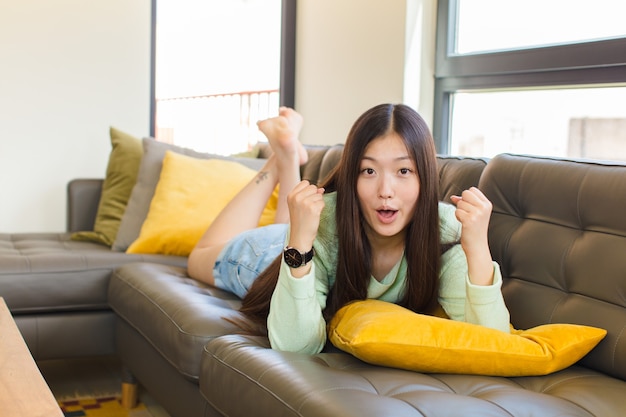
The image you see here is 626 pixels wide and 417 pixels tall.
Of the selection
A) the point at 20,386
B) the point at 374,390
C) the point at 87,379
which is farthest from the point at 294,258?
the point at 87,379

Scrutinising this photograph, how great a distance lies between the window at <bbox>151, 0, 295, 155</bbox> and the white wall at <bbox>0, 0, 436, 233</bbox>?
577 millimetres

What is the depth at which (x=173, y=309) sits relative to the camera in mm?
2371

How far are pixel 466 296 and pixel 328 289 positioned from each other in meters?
0.35

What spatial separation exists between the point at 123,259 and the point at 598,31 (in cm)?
190

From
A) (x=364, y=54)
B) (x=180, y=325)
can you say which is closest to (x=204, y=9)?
(x=364, y=54)

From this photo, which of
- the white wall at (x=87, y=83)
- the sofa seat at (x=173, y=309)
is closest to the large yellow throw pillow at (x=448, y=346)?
the sofa seat at (x=173, y=309)

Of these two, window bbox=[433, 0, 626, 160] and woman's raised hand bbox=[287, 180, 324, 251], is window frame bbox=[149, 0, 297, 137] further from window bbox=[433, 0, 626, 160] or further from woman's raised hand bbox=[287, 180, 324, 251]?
woman's raised hand bbox=[287, 180, 324, 251]

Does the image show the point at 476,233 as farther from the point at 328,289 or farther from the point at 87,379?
the point at 87,379

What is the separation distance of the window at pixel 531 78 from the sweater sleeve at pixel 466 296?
1220 millimetres

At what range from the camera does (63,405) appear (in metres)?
2.90

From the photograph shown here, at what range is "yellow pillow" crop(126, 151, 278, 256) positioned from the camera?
3.30m

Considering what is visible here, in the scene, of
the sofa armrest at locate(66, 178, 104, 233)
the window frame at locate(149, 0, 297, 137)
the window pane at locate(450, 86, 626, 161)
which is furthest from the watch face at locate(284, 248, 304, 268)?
the window frame at locate(149, 0, 297, 137)

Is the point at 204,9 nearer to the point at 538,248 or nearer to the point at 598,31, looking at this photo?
the point at 598,31

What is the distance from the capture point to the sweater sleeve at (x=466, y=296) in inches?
70.0
